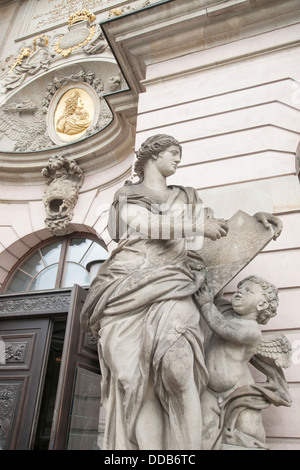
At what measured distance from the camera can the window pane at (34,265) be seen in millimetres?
6684

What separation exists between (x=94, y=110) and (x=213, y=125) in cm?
345

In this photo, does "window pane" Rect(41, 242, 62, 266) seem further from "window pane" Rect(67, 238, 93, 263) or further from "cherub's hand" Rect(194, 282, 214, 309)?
"cherub's hand" Rect(194, 282, 214, 309)

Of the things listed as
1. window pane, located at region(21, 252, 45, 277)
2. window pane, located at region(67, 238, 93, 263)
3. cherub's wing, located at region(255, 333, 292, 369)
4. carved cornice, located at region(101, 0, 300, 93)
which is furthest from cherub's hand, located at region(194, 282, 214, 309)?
window pane, located at region(21, 252, 45, 277)

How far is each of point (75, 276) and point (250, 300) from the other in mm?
4240

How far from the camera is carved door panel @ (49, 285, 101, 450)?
13.6 ft

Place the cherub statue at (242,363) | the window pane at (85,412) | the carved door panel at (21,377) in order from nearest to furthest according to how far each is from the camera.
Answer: the cherub statue at (242,363) → the window pane at (85,412) → the carved door panel at (21,377)

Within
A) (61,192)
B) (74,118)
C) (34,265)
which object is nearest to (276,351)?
(61,192)

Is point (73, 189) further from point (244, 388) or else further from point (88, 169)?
point (244, 388)

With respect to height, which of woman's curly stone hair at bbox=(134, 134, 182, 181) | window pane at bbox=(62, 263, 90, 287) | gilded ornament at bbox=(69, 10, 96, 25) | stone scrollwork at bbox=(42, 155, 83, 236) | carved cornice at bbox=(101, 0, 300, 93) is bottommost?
woman's curly stone hair at bbox=(134, 134, 182, 181)

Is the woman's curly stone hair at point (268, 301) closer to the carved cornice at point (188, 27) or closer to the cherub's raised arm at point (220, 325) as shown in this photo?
the cherub's raised arm at point (220, 325)

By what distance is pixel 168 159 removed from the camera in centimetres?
279

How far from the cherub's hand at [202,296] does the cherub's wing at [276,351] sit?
51 cm

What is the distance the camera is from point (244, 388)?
2412mm

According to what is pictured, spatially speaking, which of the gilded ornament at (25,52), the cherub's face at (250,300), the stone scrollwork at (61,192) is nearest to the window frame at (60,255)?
the stone scrollwork at (61,192)
